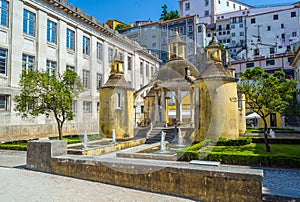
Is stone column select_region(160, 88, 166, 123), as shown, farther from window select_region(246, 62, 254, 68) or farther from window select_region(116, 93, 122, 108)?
window select_region(246, 62, 254, 68)

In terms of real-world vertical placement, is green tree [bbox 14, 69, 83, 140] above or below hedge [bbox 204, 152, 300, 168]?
above

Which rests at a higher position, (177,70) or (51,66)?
(51,66)

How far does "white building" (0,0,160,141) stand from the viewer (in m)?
20.6

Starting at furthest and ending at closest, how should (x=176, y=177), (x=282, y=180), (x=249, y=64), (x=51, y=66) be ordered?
(x=249, y=64)
(x=51, y=66)
(x=282, y=180)
(x=176, y=177)

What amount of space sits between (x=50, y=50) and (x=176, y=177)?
23.3m

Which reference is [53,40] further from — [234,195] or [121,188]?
[234,195]

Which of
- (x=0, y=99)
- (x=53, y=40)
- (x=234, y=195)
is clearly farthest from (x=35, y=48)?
(x=234, y=195)

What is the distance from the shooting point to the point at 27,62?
2264cm

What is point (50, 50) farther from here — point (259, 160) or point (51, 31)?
point (259, 160)

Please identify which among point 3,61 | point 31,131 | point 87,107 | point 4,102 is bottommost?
point 31,131

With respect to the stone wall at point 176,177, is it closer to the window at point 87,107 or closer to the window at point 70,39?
the window at point 87,107

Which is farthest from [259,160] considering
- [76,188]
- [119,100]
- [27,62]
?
[27,62]

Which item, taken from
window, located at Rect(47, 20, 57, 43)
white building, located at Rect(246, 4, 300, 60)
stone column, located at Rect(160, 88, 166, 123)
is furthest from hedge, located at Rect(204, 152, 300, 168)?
white building, located at Rect(246, 4, 300, 60)

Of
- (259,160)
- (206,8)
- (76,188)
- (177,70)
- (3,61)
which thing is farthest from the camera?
(206,8)
